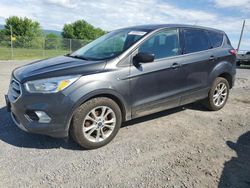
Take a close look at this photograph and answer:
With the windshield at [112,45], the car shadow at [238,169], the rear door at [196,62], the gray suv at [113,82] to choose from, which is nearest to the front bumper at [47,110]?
the gray suv at [113,82]

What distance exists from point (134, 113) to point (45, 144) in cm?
144

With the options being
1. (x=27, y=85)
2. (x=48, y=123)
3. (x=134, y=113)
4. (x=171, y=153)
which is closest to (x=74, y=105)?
(x=48, y=123)

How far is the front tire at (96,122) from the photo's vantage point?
357cm

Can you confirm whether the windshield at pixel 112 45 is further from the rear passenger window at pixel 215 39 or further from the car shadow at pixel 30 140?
the rear passenger window at pixel 215 39

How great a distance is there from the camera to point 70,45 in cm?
2380

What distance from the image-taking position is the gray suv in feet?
11.2

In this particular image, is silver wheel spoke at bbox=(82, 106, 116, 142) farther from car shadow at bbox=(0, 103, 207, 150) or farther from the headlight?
the headlight

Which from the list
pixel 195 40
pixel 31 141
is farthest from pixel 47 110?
pixel 195 40

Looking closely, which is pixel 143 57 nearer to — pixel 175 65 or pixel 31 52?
pixel 175 65

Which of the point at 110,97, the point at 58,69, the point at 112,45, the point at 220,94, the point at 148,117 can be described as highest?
the point at 112,45

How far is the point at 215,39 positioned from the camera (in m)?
5.51

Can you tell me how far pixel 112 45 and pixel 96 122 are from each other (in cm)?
144

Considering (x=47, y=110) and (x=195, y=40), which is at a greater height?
(x=195, y=40)

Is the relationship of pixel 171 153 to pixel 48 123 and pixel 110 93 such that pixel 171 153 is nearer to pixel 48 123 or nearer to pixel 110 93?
pixel 110 93
